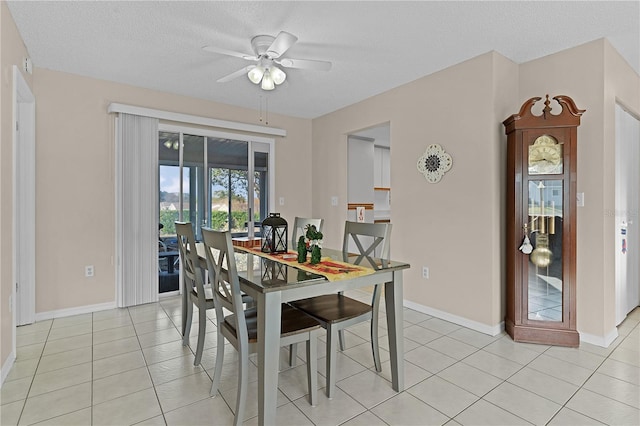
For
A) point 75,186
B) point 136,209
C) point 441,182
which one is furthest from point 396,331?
point 75,186

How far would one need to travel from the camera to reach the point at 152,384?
2113 millimetres

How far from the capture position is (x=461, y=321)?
124 inches

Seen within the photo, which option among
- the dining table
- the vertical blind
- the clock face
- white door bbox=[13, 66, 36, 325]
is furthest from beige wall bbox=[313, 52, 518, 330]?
white door bbox=[13, 66, 36, 325]

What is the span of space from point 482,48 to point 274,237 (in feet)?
7.83

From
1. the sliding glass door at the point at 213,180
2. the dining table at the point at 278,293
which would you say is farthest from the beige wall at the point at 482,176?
the sliding glass door at the point at 213,180

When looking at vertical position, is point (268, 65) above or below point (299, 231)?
above

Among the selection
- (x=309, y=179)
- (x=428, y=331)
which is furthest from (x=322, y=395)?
(x=309, y=179)

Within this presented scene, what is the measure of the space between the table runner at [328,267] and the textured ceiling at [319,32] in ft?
5.63

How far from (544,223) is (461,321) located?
115 centimetres

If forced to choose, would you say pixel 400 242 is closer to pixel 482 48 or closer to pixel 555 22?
pixel 482 48

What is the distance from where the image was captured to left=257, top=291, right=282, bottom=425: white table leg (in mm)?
1615

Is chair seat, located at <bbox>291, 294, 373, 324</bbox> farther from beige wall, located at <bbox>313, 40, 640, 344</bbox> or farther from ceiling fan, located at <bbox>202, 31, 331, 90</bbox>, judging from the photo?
ceiling fan, located at <bbox>202, 31, 331, 90</bbox>

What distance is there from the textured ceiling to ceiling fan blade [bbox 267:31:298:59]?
0.26 m

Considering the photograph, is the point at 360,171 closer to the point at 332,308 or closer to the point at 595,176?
the point at 595,176
